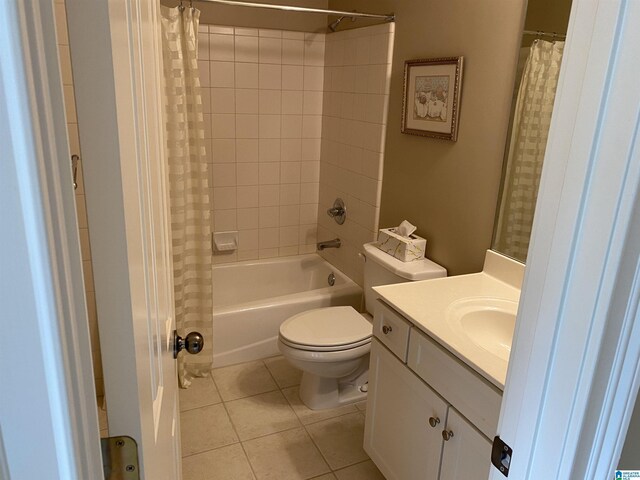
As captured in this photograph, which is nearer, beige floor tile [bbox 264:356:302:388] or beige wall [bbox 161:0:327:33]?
beige floor tile [bbox 264:356:302:388]

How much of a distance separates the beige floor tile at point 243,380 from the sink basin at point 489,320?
1311 millimetres

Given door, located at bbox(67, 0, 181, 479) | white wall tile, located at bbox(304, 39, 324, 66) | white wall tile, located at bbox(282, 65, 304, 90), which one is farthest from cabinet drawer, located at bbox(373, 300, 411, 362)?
white wall tile, located at bbox(304, 39, 324, 66)

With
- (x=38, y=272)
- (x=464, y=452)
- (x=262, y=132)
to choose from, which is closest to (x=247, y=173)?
(x=262, y=132)

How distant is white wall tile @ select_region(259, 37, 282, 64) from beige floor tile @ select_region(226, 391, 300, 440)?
2.01 metres

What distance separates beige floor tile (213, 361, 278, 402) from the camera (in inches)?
99.3

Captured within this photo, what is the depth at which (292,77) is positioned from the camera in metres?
3.09

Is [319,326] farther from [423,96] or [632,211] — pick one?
[632,211]

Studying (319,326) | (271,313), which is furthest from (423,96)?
(271,313)

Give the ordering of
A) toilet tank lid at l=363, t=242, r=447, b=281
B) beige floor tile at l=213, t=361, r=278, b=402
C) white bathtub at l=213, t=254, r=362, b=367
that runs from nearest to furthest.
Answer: toilet tank lid at l=363, t=242, r=447, b=281 → beige floor tile at l=213, t=361, r=278, b=402 → white bathtub at l=213, t=254, r=362, b=367

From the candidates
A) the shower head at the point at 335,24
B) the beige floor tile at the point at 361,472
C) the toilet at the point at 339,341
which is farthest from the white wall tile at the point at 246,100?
the beige floor tile at the point at 361,472

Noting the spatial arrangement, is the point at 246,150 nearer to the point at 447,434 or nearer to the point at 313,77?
the point at 313,77

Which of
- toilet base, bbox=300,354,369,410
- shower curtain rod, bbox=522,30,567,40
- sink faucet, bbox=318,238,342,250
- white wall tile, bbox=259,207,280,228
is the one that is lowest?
toilet base, bbox=300,354,369,410

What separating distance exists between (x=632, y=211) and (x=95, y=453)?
655mm

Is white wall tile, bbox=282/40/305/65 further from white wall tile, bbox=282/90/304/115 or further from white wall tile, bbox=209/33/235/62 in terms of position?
white wall tile, bbox=209/33/235/62
